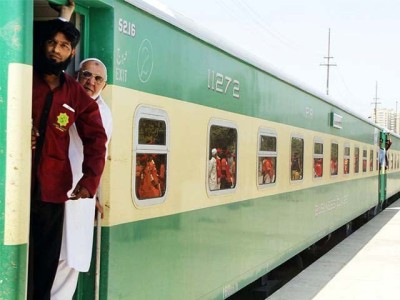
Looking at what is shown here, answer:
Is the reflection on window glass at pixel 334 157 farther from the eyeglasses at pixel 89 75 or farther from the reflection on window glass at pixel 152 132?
the eyeglasses at pixel 89 75

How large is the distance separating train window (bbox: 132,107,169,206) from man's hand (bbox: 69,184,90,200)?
731 mm

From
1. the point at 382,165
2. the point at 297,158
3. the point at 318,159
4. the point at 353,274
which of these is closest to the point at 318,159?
the point at 318,159

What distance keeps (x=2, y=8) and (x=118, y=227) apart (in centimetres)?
150

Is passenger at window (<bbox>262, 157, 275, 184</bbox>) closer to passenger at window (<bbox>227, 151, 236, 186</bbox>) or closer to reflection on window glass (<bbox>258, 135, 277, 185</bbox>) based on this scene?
reflection on window glass (<bbox>258, 135, 277, 185</bbox>)

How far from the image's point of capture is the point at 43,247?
3283 millimetres

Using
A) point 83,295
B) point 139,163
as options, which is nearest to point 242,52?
point 139,163

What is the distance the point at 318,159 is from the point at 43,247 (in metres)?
7.16

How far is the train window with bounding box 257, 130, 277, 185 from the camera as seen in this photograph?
6.82 meters

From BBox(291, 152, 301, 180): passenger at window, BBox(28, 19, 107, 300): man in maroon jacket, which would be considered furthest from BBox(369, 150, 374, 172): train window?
BBox(28, 19, 107, 300): man in maroon jacket

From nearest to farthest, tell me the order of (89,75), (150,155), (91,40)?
(89,75), (91,40), (150,155)

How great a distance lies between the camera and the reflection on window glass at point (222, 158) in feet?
17.7

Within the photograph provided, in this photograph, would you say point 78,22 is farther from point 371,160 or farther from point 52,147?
point 371,160

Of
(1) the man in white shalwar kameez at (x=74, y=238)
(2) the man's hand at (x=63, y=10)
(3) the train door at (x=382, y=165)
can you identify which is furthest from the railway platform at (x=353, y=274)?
(3) the train door at (x=382, y=165)

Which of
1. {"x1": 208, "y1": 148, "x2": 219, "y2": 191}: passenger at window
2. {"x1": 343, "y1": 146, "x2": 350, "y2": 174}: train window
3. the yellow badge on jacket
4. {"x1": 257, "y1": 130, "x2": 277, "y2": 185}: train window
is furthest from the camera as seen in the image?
{"x1": 343, "y1": 146, "x2": 350, "y2": 174}: train window
